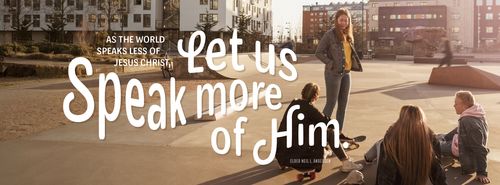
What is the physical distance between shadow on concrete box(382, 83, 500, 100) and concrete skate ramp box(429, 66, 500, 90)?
39cm

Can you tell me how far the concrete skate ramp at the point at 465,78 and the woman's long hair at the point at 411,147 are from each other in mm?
13016

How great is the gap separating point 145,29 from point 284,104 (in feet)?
210

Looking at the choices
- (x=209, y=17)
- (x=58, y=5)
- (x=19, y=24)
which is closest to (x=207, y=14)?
(x=209, y=17)

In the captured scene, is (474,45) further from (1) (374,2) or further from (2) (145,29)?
(2) (145,29)

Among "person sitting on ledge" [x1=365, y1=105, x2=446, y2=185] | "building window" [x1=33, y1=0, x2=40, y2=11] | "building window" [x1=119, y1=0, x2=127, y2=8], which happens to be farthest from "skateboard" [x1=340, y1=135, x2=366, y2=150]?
"building window" [x1=33, y1=0, x2=40, y2=11]

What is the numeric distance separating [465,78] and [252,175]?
13.2 metres

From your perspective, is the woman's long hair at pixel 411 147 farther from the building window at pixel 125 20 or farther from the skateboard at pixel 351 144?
the building window at pixel 125 20

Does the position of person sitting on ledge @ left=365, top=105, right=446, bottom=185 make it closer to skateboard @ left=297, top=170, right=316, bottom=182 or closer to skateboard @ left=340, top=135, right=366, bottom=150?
skateboard @ left=297, top=170, right=316, bottom=182

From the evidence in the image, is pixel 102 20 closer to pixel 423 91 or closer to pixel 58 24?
pixel 58 24

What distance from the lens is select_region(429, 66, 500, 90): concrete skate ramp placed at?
1605cm

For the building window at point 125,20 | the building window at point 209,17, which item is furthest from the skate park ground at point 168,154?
the building window at point 125,20

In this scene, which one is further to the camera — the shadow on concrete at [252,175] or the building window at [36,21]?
the building window at [36,21]

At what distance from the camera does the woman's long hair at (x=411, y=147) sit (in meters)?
4.23

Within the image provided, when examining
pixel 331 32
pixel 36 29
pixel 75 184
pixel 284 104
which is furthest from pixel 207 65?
pixel 36 29
